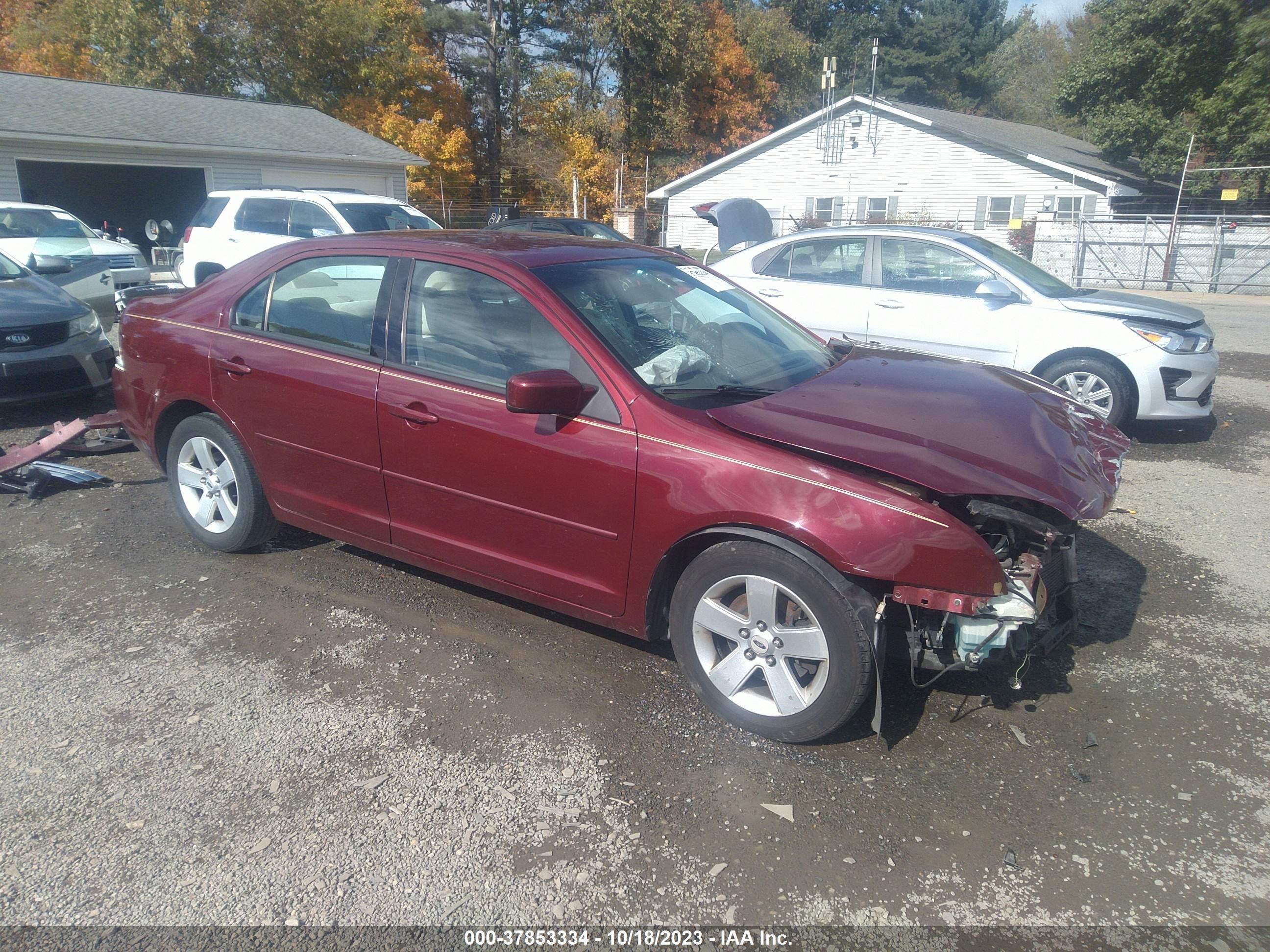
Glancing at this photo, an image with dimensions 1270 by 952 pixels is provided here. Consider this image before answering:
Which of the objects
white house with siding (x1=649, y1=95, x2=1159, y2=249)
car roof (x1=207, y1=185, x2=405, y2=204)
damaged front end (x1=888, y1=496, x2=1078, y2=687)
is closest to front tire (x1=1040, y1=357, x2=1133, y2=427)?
damaged front end (x1=888, y1=496, x2=1078, y2=687)

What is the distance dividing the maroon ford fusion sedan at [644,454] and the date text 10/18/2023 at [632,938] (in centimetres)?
86

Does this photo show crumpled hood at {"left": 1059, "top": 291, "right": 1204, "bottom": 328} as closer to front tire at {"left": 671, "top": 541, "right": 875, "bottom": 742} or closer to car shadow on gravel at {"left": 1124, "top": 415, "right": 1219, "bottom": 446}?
car shadow on gravel at {"left": 1124, "top": 415, "right": 1219, "bottom": 446}

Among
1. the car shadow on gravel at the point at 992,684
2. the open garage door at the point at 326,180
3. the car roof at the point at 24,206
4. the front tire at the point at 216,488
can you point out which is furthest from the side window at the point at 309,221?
the open garage door at the point at 326,180

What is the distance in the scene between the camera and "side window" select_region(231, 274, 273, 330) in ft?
14.6

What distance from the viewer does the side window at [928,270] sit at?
25.1 feet

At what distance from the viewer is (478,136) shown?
39031mm

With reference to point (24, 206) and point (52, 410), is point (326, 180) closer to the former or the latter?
point (24, 206)

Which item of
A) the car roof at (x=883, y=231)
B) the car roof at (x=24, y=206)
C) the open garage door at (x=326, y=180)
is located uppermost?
the open garage door at (x=326, y=180)

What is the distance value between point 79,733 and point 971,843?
312 centimetres

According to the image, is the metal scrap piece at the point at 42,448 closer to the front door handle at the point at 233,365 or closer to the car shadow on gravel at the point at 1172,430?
the front door handle at the point at 233,365

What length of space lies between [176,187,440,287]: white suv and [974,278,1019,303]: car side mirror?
7.71 metres

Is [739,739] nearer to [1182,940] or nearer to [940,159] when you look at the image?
[1182,940]

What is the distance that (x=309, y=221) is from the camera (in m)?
12.4

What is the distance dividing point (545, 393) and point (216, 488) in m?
2.37
